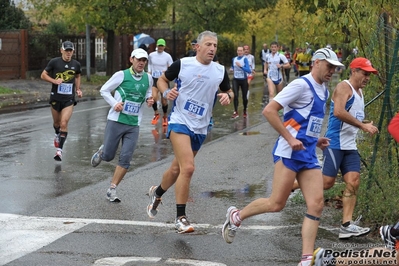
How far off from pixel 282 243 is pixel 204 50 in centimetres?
211

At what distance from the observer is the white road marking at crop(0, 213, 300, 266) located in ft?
23.4

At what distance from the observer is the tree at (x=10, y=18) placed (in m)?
34.6

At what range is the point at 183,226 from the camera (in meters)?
7.86

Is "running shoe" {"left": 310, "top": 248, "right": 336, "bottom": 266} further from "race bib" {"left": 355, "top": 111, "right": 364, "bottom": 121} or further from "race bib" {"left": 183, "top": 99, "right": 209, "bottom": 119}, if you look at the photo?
"race bib" {"left": 183, "top": 99, "right": 209, "bottom": 119}

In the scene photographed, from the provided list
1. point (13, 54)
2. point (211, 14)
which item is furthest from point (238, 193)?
point (211, 14)

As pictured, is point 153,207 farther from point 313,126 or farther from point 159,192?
point 313,126

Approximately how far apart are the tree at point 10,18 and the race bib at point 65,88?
886 inches

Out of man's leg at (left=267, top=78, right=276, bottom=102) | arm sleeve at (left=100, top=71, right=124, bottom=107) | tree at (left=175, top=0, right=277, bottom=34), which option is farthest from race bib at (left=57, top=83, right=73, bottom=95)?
tree at (left=175, top=0, right=277, bottom=34)

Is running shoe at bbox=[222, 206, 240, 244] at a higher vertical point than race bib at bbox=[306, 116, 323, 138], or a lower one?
lower

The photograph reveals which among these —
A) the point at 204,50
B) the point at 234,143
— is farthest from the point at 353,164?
the point at 234,143

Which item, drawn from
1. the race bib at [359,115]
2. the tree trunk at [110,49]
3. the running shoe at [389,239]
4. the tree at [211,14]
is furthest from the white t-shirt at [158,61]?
the tree at [211,14]

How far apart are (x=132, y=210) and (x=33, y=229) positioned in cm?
142

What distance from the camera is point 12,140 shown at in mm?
14781

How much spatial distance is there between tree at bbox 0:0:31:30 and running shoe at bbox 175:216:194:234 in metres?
28.2
